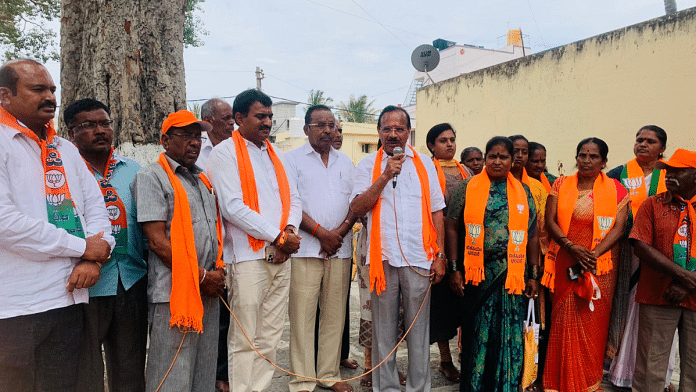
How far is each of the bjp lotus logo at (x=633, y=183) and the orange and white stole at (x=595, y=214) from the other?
574mm

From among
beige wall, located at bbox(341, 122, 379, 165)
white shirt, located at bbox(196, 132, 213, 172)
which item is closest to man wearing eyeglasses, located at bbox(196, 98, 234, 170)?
white shirt, located at bbox(196, 132, 213, 172)

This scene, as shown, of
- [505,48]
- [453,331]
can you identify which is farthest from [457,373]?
[505,48]

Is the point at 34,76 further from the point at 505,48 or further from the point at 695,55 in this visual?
the point at 505,48

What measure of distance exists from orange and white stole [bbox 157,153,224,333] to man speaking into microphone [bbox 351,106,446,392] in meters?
1.31

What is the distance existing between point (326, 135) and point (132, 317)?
1980mm

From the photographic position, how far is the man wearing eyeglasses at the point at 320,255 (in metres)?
3.66

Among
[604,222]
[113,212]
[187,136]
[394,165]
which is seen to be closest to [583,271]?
[604,222]

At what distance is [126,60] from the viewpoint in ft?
11.9

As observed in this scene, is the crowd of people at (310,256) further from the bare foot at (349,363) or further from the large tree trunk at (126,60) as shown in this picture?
the large tree trunk at (126,60)

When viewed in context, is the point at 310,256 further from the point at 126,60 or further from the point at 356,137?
the point at 356,137

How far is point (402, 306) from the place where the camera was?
12.0ft

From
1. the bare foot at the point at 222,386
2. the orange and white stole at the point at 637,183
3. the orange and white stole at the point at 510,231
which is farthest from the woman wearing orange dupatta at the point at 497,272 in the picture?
the bare foot at the point at 222,386

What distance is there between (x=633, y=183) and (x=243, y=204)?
11.7 feet

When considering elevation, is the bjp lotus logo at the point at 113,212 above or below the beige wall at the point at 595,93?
below
